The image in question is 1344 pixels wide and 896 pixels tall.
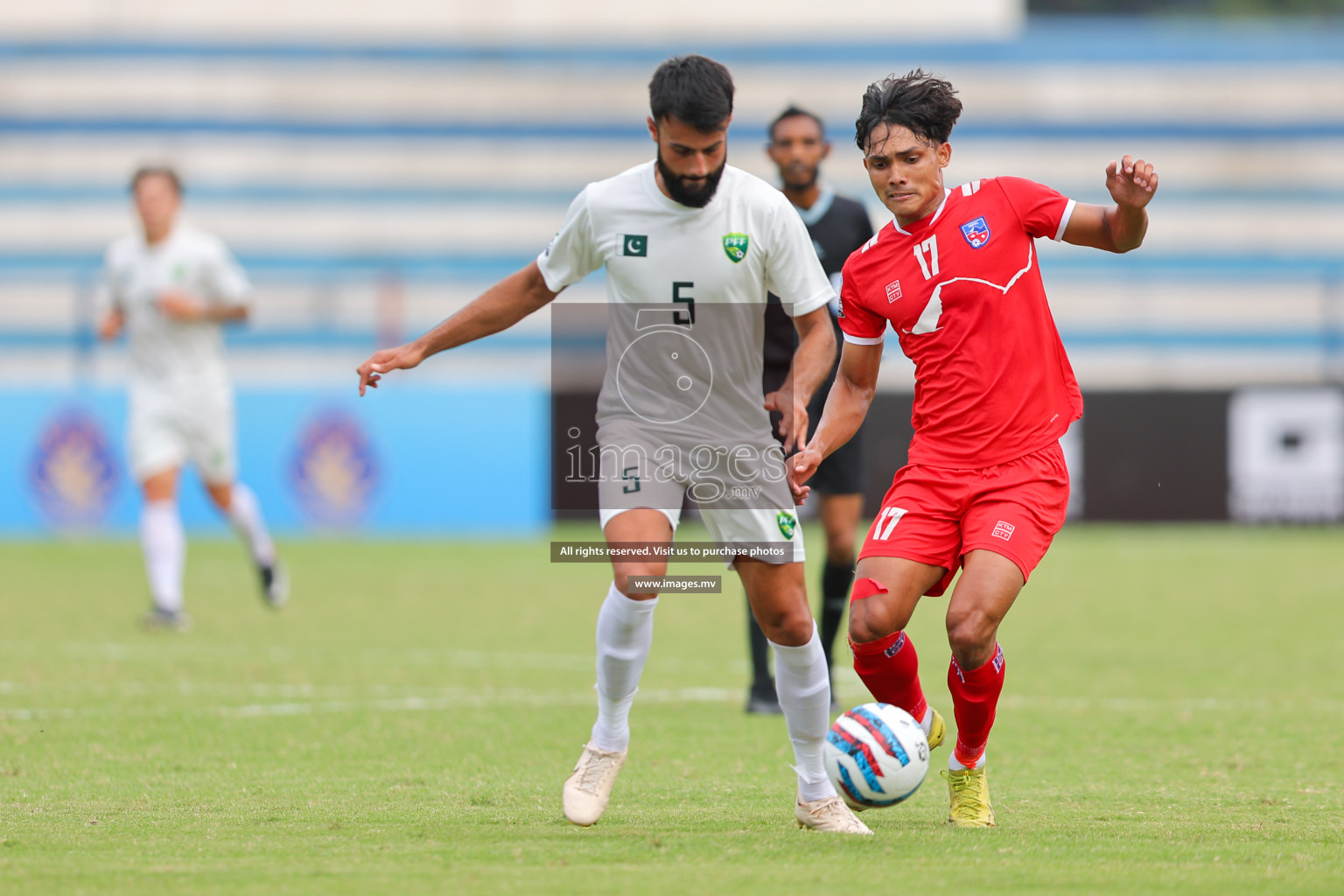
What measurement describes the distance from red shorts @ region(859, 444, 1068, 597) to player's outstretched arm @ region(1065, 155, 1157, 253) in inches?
25.4

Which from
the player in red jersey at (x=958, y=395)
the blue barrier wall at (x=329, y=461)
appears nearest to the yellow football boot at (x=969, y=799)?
the player in red jersey at (x=958, y=395)

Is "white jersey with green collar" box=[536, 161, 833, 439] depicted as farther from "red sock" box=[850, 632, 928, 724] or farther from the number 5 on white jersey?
"red sock" box=[850, 632, 928, 724]

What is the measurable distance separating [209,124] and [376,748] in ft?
78.9

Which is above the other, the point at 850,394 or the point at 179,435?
the point at 850,394

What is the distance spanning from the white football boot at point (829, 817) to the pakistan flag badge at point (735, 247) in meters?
1.59

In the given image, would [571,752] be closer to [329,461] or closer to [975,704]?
[975,704]

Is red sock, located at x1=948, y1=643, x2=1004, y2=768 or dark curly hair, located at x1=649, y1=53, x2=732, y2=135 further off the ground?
dark curly hair, located at x1=649, y1=53, x2=732, y2=135

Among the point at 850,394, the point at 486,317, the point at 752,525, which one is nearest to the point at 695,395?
the point at 752,525

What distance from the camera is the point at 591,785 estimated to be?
4980 millimetres

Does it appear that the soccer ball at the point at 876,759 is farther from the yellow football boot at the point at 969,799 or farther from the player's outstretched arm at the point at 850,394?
the player's outstretched arm at the point at 850,394

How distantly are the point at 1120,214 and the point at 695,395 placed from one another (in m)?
1.33

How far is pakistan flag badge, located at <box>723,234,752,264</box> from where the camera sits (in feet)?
16.4

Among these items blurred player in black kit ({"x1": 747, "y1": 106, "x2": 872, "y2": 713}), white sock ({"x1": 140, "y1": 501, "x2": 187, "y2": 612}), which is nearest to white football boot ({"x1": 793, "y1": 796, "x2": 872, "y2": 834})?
blurred player in black kit ({"x1": 747, "y1": 106, "x2": 872, "y2": 713})

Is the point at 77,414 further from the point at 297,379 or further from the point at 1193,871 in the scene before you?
the point at 1193,871
